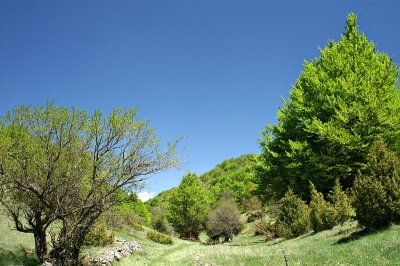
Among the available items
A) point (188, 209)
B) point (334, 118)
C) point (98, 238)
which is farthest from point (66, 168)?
point (188, 209)

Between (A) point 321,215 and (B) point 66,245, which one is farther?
(A) point 321,215

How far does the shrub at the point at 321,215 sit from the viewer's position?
24.0 m

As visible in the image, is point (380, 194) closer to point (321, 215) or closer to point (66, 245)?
point (321, 215)

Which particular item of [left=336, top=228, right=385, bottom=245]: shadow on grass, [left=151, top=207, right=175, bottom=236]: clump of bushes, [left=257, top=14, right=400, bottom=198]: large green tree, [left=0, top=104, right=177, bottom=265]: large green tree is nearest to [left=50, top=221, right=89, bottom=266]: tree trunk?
[left=0, top=104, right=177, bottom=265]: large green tree

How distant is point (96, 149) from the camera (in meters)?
19.3

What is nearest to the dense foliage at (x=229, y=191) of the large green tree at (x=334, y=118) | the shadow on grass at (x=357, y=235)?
the large green tree at (x=334, y=118)

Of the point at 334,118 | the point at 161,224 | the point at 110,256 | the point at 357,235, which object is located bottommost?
the point at 357,235

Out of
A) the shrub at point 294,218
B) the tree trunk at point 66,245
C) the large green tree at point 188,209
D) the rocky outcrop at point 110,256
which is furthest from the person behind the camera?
the large green tree at point 188,209

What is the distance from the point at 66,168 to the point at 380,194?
1519 cm

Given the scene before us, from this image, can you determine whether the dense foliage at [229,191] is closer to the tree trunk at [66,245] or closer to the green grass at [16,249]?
the green grass at [16,249]

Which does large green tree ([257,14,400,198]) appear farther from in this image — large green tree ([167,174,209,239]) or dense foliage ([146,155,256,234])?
large green tree ([167,174,209,239])

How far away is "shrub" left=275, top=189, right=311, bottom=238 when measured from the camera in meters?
27.9

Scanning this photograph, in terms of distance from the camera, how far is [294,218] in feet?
94.1

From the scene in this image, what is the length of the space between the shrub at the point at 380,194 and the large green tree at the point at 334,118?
10527 mm
